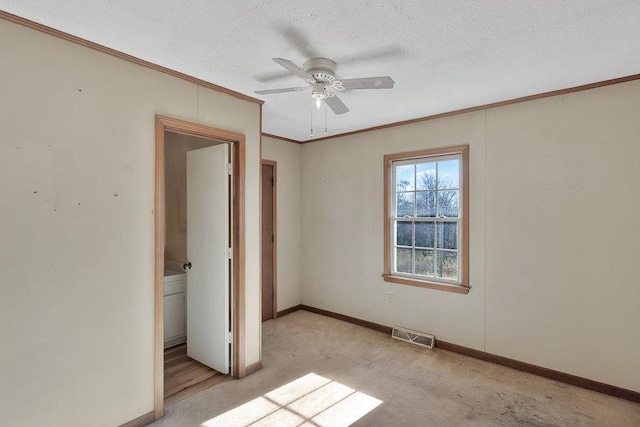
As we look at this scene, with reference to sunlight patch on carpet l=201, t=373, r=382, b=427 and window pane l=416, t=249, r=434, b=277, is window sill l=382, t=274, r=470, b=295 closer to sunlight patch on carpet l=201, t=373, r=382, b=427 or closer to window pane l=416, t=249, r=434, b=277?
window pane l=416, t=249, r=434, b=277

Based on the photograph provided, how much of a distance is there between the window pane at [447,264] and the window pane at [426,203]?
18.1 inches

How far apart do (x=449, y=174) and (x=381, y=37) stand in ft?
6.66

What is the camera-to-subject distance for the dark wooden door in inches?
180

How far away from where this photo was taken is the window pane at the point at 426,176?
3696 millimetres

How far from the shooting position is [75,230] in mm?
2006

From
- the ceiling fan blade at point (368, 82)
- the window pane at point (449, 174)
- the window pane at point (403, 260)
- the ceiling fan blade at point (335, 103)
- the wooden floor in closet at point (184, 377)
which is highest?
the ceiling fan blade at point (335, 103)

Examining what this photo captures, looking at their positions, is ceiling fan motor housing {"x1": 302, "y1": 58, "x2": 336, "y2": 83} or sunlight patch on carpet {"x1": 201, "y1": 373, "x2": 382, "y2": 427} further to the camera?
sunlight patch on carpet {"x1": 201, "y1": 373, "x2": 382, "y2": 427}

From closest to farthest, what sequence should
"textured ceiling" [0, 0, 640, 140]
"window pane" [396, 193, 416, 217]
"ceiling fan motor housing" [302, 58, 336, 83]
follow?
1. "textured ceiling" [0, 0, 640, 140]
2. "ceiling fan motor housing" [302, 58, 336, 83]
3. "window pane" [396, 193, 416, 217]

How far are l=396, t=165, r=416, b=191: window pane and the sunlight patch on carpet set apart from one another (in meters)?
2.26

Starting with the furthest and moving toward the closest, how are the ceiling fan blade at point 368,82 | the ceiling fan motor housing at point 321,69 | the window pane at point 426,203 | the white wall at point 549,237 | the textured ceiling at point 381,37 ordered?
the window pane at point 426,203, the white wall at point 549,237, the ceiling fan motor housing at point 321,69, the ceiling fan blade at point 368,82, the textured ceiling at point 381,37

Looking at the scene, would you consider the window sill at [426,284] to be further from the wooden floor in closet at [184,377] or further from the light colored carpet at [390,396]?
the wooden floor in closet at [184,377]

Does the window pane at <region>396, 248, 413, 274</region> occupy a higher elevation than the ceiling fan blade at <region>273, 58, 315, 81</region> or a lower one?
lower

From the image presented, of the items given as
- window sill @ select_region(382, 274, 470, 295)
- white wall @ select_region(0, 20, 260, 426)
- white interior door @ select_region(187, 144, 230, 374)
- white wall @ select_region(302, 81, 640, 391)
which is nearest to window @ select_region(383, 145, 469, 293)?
window sill @ select_region(382, 274, 470, 295)

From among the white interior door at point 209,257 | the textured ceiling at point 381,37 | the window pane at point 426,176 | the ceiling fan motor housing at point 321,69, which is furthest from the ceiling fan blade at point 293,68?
the window pane at point 426,176
